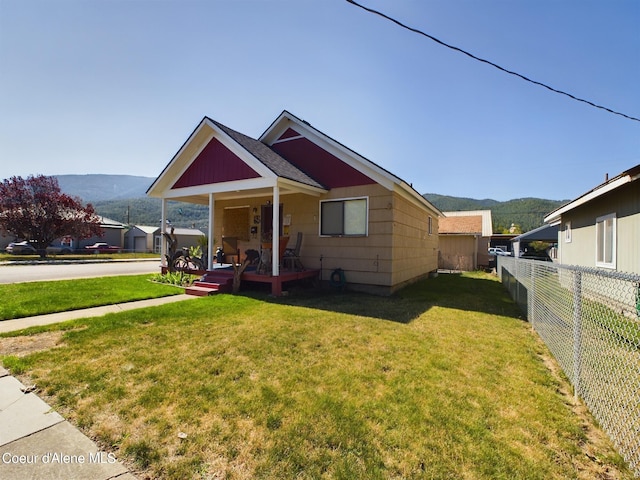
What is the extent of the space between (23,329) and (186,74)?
27.9ft

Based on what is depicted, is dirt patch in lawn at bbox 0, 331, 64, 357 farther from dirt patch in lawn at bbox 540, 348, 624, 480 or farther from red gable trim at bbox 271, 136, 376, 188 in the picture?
red gable trim at bbox 271, 136, 376, 188

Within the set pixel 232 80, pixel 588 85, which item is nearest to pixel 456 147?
pixel 588 85

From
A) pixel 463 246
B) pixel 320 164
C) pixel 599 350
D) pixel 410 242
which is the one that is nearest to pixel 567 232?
pixel 410 242

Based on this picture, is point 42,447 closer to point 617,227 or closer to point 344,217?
point 344,217

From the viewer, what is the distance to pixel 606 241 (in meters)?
8.60

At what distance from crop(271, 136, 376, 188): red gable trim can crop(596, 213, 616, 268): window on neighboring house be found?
631 cm

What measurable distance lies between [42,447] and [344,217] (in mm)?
8467

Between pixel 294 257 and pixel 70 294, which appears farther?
pixel 294 257

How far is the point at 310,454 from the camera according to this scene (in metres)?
2.21

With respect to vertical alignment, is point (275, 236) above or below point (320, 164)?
below

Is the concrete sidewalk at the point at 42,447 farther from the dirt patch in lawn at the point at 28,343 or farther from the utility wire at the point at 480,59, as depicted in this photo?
the utility wire at the point at 480,59

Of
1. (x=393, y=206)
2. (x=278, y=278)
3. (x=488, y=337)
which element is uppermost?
(x=393, y=206)

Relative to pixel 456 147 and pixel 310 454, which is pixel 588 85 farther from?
pixel 310 454

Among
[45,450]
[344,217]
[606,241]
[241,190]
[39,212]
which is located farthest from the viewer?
[39,212]
